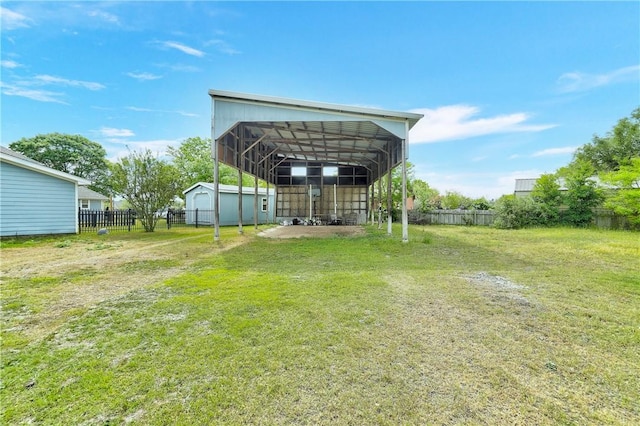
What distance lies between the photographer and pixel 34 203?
1047cm

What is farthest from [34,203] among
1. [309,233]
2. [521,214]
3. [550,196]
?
[550,196]

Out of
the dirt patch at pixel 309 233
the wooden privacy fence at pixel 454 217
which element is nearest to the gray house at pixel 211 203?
the dirt patch at pixel 309 233

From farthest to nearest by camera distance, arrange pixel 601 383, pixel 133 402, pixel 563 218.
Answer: pixel 563 218 < pixel 601 383 < pixel 133 402

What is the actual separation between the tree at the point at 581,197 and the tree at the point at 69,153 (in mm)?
39192

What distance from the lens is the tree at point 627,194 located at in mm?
12672

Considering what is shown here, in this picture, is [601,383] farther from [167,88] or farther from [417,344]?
[167,88]

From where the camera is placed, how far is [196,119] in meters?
27.6

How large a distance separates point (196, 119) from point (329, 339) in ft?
98.4

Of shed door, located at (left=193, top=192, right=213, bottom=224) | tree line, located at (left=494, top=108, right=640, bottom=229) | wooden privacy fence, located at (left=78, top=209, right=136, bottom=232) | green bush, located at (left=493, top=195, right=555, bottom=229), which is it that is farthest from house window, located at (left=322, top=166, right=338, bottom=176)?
wooden privacy fence, located at (left=78, top=209, right=136, bottom=232)

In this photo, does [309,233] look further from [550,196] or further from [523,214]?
[550,196]

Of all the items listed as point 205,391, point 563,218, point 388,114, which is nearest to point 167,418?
point 205,391

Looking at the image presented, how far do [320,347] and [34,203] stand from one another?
13728 mm

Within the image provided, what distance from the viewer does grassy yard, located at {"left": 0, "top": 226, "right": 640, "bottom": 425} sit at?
168 centimetres

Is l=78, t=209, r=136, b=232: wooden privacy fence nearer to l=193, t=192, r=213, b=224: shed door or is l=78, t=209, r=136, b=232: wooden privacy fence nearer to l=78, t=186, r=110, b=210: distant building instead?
l=193, t=192, r=213, b=224: shed door
